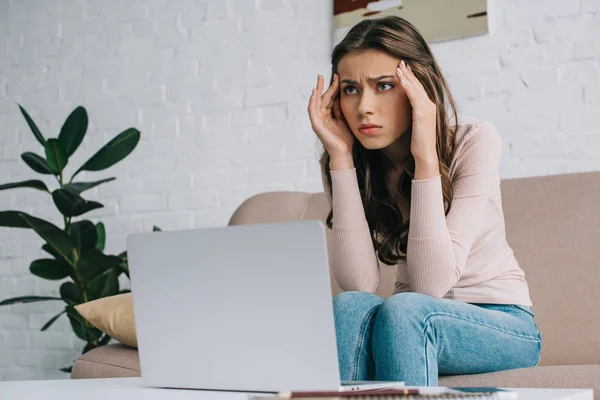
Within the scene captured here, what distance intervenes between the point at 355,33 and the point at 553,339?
35.3 inches

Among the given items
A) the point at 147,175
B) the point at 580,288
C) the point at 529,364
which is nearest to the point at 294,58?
the point at 147,175

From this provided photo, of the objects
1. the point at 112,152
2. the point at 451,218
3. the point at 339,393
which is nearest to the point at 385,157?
the point at 451,218

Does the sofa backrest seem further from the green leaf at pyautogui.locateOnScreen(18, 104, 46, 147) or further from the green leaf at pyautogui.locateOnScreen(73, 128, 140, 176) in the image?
the green leaf at pyautogui.locateOnScreen(18, 104, 46, 147)

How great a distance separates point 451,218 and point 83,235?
162 centimetres

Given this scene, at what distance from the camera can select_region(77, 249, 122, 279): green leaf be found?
2682 mm

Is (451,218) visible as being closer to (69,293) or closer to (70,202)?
(70,202)

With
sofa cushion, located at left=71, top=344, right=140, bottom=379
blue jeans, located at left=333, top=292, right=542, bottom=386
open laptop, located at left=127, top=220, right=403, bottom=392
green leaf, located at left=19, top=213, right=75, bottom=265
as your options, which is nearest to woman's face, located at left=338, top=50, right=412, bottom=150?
blue jeans, located at left=333, top=292, right=542, bottom=386

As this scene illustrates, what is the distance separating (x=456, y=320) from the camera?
4.45ft

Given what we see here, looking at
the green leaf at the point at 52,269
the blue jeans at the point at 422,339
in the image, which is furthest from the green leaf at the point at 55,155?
the blue jeans at the point at 422,339

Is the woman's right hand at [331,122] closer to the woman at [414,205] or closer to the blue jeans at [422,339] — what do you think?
the woman at [414,205]

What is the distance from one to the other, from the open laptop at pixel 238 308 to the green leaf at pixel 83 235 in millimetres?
1772

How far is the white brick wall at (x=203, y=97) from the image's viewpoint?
2479 millimetres

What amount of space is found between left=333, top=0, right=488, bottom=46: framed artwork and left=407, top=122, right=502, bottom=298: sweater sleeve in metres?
1.02

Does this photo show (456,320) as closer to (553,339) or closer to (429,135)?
(429,135)
